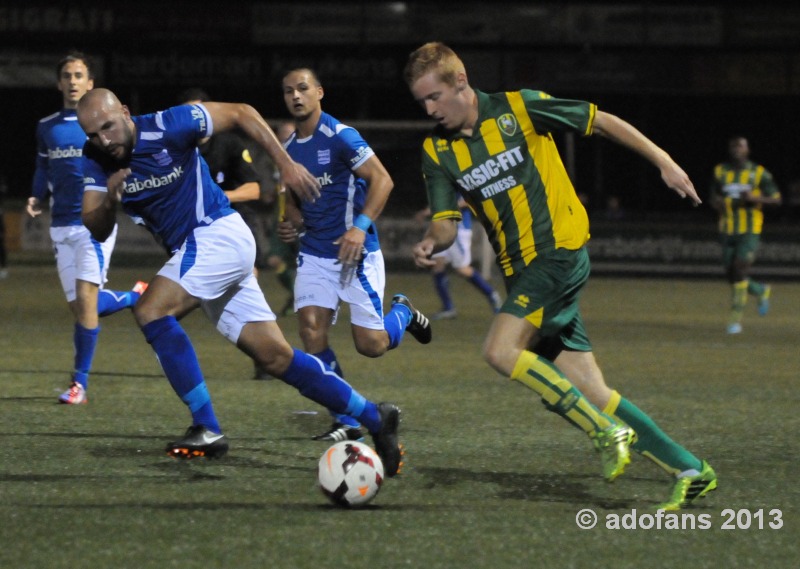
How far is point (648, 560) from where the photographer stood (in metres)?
4.44

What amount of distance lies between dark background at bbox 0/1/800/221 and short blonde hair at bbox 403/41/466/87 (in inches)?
840

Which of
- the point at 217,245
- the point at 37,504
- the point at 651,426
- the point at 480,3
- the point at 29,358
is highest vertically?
the point at 480,3

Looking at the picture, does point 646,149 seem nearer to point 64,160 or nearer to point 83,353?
point 83,353

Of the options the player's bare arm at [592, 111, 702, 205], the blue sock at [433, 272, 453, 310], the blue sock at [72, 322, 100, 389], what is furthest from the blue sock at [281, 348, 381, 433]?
the blue sock at [433, 272, 453, 310]

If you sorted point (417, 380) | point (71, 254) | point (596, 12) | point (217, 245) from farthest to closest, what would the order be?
point (596, 12) → point (417, 380) → point (71, 254) → point (217, 245)

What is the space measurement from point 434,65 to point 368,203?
1.33m

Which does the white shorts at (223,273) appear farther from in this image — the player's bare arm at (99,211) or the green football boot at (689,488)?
the green football boot at (689,488)

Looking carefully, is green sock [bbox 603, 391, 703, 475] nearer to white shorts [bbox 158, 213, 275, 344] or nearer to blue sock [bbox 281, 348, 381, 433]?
blue sock [bbox 281, 348, 381, 433]

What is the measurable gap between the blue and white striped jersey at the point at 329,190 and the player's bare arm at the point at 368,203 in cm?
17

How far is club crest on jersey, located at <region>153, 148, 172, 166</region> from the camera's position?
19.6 feet

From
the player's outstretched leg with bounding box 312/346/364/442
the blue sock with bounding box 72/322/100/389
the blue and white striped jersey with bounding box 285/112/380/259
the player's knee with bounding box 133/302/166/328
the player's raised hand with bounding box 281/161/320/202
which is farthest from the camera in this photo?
the blue sock with bounding box 72/322/100/389

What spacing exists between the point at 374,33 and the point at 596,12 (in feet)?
15.2

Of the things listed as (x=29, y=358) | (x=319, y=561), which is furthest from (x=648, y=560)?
(x=29, y=358)

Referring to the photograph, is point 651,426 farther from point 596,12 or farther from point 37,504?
point 596,12
